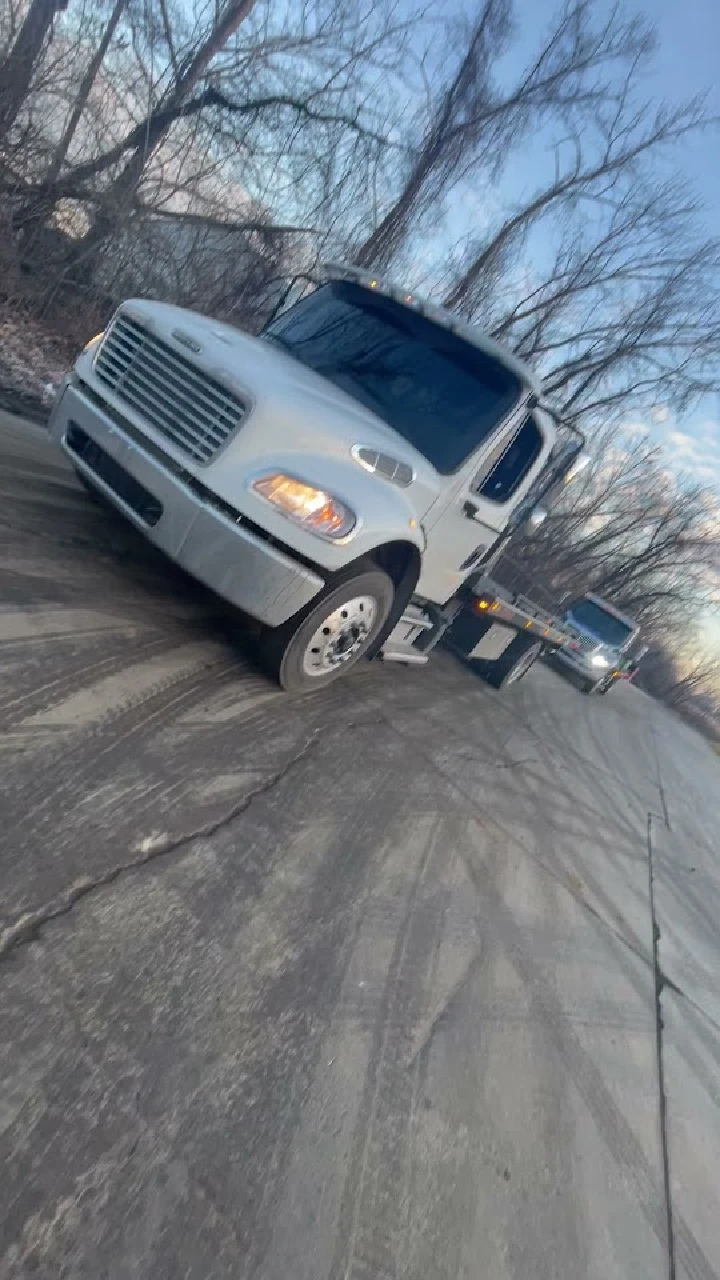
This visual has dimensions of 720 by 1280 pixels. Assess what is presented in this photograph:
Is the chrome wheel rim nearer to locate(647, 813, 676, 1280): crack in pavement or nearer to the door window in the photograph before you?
the door window

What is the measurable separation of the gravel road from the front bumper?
1.93 ft

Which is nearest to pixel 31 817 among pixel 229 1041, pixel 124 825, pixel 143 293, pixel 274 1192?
pixel 124 825

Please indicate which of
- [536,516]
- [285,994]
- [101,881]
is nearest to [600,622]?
[536,516]

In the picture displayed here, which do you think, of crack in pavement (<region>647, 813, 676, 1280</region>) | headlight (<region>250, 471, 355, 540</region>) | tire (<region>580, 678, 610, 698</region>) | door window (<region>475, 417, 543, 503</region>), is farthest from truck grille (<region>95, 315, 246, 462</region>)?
tire (<region>580, 678, 610, 698</region>)

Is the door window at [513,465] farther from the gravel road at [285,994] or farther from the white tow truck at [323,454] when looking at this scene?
Result: the gravel road at [285,994]

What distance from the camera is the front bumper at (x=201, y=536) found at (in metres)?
4.08

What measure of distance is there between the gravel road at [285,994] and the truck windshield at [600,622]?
12.5 meters

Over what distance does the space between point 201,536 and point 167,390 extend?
3.01 ft

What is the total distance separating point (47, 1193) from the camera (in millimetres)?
1863

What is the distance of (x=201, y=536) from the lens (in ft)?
13.5

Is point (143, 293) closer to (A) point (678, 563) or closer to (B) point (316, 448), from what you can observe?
(B) point (316, 448)

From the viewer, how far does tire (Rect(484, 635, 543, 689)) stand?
9594 mm

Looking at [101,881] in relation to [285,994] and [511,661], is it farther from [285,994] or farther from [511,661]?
[511,661]

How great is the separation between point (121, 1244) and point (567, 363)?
69.7ft
